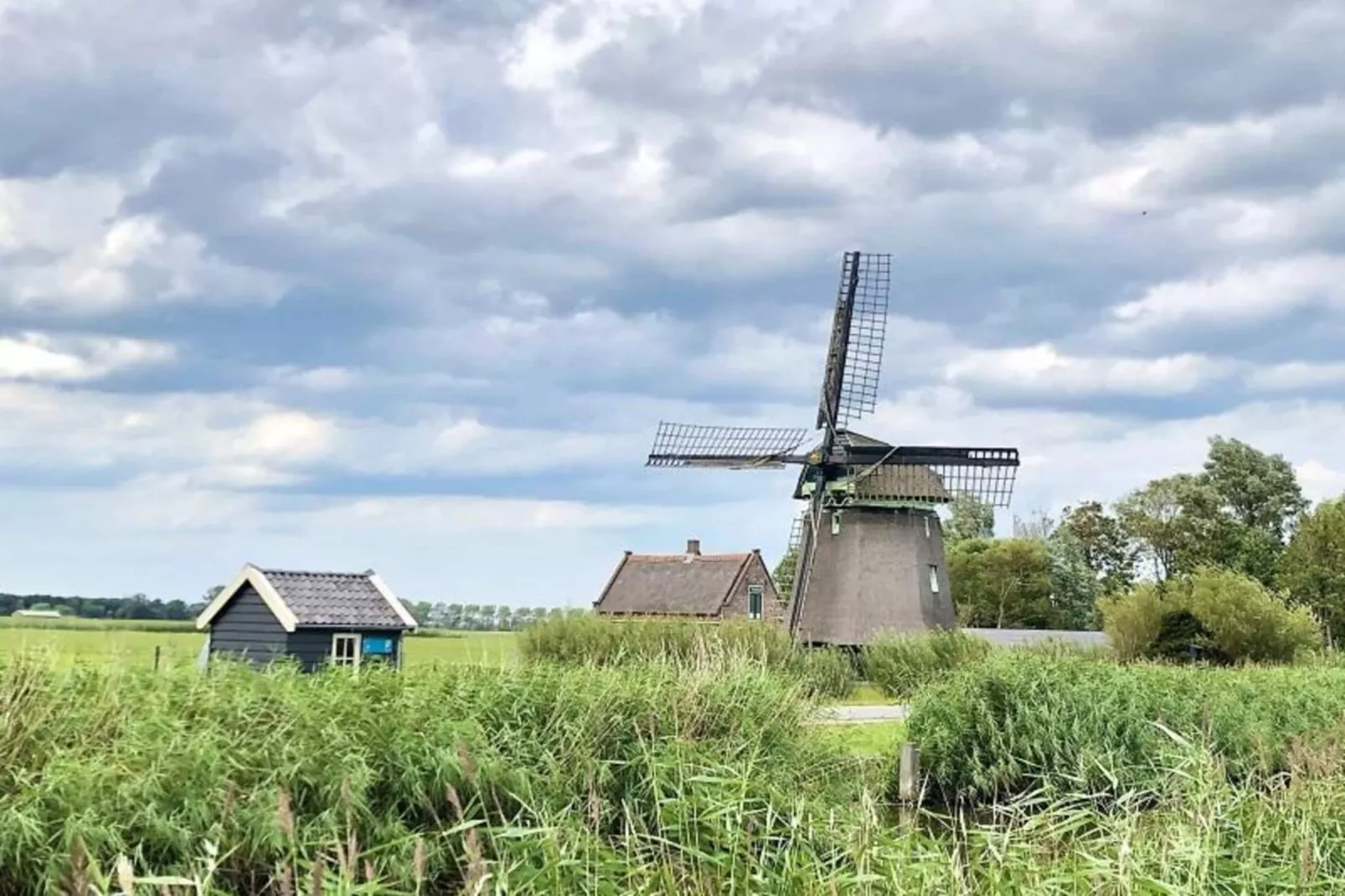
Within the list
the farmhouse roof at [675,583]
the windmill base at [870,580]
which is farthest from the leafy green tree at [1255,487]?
the windmill base at [870,580]

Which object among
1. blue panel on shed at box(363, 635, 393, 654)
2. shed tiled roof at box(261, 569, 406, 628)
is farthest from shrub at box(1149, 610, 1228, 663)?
shed tiled roof at box(261, 569, 406, 628)

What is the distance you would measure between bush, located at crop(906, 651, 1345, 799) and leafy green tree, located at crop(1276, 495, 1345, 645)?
2201 cm

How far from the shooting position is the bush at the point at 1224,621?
83.0 ft

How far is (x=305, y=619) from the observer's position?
15.3m

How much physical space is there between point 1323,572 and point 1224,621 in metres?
11.1

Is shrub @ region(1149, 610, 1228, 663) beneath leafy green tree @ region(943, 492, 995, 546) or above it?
beneath

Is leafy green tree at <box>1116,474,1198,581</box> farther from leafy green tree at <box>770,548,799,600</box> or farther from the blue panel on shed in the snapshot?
the blue panel on shed

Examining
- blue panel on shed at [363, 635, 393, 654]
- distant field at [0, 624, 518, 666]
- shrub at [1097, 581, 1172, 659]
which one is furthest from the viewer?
shrub at [1097, 581, 1172, 659]

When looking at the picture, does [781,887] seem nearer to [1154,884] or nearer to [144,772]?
[1154,884]

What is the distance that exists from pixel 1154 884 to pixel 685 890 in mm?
1520

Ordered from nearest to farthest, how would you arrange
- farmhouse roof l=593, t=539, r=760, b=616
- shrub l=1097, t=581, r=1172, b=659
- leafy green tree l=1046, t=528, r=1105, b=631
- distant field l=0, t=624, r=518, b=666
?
distant field l=0, t=624, r=518, b=666 → shrub l=1097, t=581, r=1172, b=659 → farmhouse roof l=593, t=539, r=760, b=616 → leafy green tree l=1046, t=528, r=1105, b=631

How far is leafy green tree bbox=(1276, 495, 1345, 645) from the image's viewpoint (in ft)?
112

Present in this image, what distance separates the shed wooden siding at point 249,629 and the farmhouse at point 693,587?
670 inches

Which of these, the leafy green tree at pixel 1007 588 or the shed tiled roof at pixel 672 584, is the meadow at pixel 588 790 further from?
the leafy green tree at pixel 1007 588
